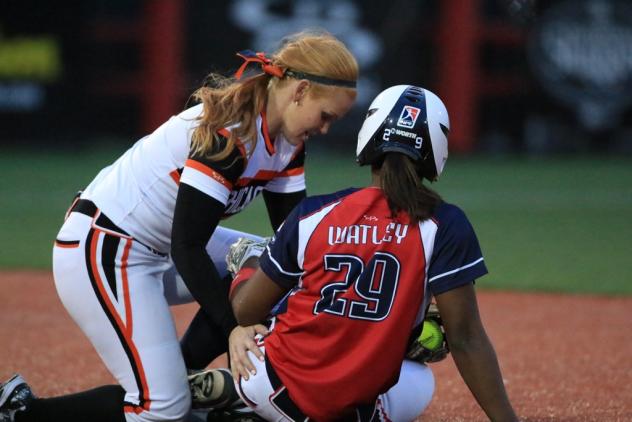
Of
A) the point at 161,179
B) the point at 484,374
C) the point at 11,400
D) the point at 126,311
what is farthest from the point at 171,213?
the point at 484,374

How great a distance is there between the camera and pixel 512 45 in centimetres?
1567

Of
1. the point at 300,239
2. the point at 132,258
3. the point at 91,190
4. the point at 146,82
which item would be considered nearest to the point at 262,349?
the point at 300,239

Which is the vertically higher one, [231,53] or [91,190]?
[91,190]

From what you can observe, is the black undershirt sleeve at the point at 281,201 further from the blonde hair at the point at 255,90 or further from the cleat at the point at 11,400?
the cleat at the point at 11,400

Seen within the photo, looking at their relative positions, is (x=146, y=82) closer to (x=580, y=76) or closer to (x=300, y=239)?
(x=580, y=76)

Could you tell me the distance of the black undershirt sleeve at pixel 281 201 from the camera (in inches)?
160

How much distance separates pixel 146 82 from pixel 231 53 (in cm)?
144

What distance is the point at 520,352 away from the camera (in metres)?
5.55

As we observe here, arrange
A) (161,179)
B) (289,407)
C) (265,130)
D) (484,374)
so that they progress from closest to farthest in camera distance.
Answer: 1. (484,374)
2. (289,407)
3. (265,130)
4. (161,179)

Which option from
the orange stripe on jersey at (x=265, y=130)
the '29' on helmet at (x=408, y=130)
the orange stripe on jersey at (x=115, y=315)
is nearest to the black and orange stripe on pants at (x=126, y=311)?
the orange stripe on jersey at (x=115, y=315)

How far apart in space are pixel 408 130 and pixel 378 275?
42 centimetres

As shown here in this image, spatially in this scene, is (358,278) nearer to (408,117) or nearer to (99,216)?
(408,117)

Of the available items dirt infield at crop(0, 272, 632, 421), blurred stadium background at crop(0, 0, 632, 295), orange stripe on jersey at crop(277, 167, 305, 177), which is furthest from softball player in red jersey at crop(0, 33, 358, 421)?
blurred stadium background at crop(0, 0, 632, 295)

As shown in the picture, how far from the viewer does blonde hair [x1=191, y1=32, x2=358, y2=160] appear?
137 inches
